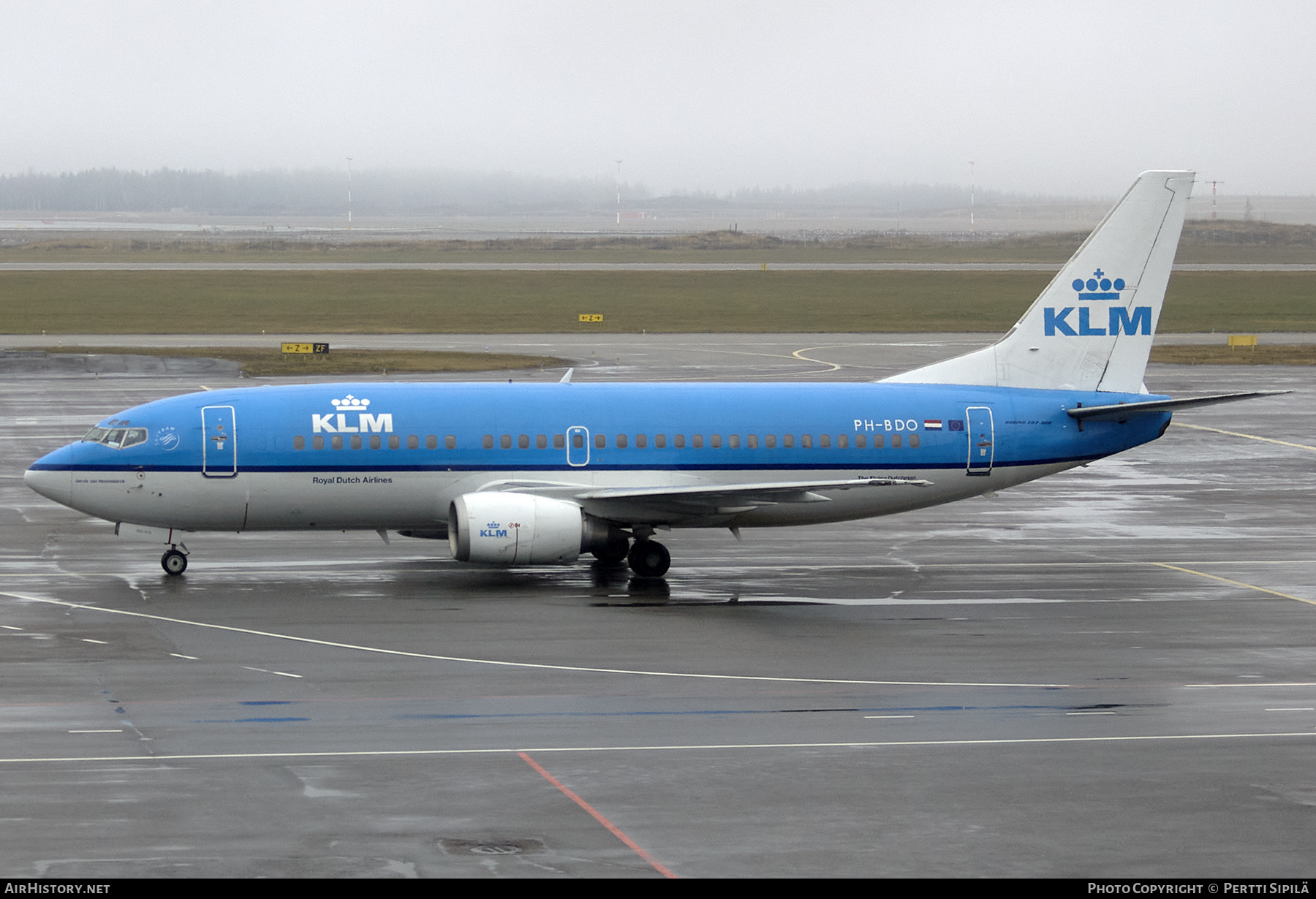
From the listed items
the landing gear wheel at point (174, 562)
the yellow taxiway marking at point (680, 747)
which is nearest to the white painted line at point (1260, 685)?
the yellow taxiway marking at point (680, 747)

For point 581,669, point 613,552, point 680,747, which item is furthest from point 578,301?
point 680,747

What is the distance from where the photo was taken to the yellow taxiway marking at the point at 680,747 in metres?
21.1

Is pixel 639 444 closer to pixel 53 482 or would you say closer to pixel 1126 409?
pixel 1126 409

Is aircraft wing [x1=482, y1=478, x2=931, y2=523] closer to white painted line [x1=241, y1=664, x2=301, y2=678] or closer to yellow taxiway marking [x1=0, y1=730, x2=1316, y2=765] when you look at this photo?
white painted line [x1=241, y1=664, x2=301, y2=678]

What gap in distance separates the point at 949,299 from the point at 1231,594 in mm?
99212

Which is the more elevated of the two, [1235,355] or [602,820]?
[1235,355]

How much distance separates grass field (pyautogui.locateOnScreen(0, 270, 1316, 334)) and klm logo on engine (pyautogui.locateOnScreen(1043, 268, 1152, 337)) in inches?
2598

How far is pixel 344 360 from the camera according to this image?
3135 inches

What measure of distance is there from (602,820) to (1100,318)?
2345 cm

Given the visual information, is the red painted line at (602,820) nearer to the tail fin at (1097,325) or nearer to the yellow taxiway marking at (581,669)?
the yellow taxiway marking at (581,669)

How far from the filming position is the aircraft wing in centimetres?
3331

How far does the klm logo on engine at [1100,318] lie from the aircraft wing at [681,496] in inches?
233

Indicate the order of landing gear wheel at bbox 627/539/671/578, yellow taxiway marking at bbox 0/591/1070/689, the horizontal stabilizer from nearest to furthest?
yellow taxiway marking at bbox 0/591/1070/689
landing gear wheel at bbox 627/539/671/578
the horizontal stabilizer

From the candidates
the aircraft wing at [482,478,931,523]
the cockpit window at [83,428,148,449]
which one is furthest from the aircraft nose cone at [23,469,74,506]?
the aircraft wing at [482,478,931,523]
